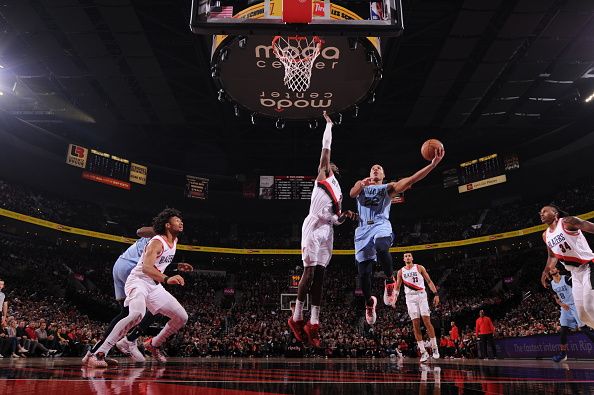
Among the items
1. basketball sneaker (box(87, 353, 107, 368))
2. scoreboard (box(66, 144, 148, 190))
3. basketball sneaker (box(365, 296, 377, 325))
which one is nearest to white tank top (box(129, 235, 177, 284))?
basketball sneaker (box(87, 353, 107, 368))

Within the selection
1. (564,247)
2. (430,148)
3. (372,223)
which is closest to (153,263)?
(372,223)

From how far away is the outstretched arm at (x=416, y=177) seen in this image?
5262 millimetres

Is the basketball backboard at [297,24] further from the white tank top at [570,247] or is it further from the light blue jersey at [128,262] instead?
the light blue jersey at [128,262]

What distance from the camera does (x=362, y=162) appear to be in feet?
90.6

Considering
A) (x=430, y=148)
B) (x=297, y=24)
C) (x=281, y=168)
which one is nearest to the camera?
(x=430, y=148)

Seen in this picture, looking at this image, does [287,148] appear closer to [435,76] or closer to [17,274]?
[435,76]

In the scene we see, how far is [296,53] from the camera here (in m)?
8.99

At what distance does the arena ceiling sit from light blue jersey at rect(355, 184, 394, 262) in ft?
29.0

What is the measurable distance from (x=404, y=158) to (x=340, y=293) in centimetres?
928

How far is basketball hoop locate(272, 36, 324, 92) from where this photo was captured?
8.88 meters

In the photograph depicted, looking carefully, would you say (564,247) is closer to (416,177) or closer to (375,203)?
(416,177)

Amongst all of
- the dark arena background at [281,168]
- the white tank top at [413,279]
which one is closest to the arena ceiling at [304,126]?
the dark arena background at [281,168]

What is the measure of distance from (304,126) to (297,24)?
16382mm

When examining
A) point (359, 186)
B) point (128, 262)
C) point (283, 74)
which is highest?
point (283, 74)
